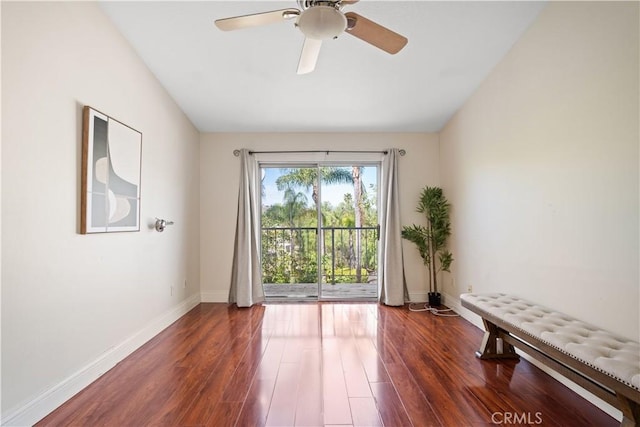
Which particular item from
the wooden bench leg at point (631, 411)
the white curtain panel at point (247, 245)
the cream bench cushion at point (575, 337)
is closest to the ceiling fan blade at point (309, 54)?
the cream bench cushion at point (575, 337)

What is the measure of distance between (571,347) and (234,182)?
3.83m

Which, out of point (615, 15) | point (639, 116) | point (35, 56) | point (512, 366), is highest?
point (615, 15)

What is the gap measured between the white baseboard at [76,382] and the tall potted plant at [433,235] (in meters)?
3.12

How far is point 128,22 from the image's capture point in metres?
2.46

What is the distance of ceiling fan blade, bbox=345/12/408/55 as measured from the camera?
1731mm

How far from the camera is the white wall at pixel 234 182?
14.2 ft

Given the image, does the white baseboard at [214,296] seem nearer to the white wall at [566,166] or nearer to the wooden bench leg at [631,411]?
the white wall at [566,166]

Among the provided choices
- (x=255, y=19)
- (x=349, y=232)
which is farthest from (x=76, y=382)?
(x=349, y=232)

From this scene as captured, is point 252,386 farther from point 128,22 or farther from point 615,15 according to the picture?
point 615,15

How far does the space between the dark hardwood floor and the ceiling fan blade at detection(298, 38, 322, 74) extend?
2149mm

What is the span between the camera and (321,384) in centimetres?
210

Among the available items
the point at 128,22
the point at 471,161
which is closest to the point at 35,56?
→ the point at 128,22

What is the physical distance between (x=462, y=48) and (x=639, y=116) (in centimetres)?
150

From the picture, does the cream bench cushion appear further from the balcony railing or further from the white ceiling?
the balcony railing
